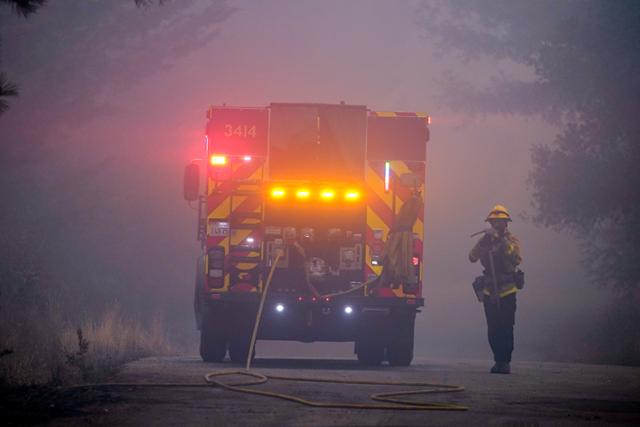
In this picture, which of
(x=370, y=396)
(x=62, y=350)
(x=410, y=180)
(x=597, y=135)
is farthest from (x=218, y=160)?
(x=597, y=135)

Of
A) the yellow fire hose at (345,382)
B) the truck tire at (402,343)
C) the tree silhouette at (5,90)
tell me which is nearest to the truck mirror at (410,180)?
the truck tire at (402,343)

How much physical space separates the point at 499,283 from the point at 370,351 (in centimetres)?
204

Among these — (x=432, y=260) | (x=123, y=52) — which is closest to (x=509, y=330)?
(x=123, y=52)

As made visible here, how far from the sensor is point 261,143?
13.7 metres

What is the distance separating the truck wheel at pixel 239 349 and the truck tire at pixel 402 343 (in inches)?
72.0

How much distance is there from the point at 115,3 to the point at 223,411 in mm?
29617

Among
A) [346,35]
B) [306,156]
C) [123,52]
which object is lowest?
[306,156]

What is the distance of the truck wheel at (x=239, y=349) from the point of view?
1380 cm

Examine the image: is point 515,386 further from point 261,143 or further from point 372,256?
point 261,143

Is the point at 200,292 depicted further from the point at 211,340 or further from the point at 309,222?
the point at 309,222

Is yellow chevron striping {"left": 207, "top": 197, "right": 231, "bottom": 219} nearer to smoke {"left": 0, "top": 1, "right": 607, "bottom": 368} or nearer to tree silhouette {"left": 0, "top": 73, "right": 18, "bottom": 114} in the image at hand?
tree silhouette {"left": 0, "top": 73, "right": 18, "bottom": 114}

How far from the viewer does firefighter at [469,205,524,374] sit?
13047 mm

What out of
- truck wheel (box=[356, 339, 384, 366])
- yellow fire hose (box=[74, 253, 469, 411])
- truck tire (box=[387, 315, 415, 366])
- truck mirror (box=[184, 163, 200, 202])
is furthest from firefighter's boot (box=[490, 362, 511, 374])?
truck mirror (box=[184, 163, 200, 202])

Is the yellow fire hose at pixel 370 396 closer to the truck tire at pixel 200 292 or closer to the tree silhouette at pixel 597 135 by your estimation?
the truck tire at pixel 200 292
